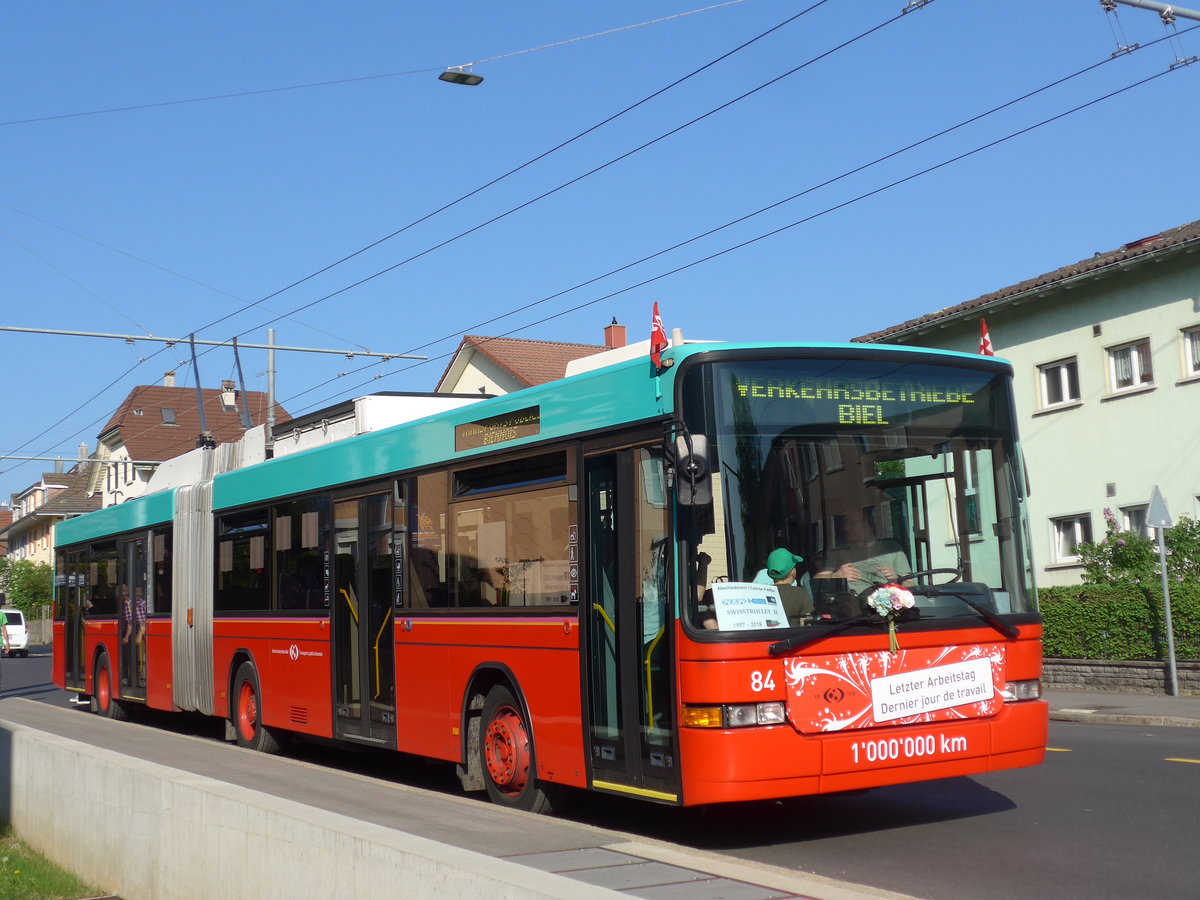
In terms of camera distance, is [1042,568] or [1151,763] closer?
[1151,763]

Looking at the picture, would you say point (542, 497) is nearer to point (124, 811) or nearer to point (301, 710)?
point (124, 811)

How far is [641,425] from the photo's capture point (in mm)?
8820

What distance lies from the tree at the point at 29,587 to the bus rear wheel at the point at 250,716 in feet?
229

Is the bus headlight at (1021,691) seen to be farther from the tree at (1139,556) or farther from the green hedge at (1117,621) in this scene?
the tree at (1139,556)

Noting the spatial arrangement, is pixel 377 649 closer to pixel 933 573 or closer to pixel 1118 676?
pixel 933 573

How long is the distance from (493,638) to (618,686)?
1789 millimetres

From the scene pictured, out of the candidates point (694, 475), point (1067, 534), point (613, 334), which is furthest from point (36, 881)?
point (613, 334)

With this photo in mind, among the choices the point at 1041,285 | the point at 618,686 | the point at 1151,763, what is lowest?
the point at 1151,763

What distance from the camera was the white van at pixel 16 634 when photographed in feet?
198

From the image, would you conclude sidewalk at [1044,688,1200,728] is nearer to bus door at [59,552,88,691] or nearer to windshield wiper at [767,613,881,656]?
windshield wiper at [767,613,881,656]

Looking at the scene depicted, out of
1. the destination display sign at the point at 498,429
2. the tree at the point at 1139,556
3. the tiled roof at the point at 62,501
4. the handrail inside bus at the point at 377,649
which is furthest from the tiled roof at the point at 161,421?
the destination display sign at the point at 498,429

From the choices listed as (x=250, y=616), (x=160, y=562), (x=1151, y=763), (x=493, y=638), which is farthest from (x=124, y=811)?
(x=160, y=562)

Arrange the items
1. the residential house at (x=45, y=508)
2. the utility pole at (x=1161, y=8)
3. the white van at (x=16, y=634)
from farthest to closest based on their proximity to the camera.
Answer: the residential house at (x=45, y=508), the white van at (x=16, y=634), the utility pole at (x=1161, y=8)

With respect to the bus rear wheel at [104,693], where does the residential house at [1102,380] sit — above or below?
above
